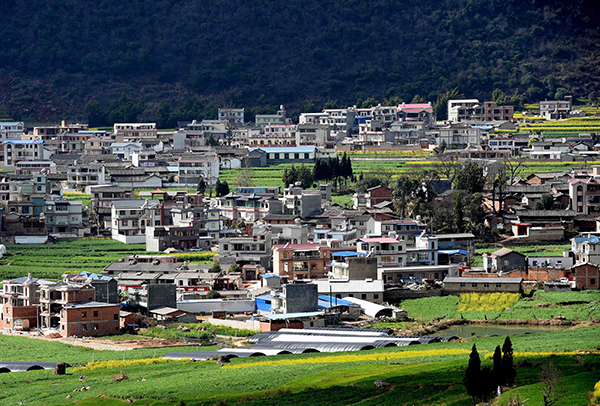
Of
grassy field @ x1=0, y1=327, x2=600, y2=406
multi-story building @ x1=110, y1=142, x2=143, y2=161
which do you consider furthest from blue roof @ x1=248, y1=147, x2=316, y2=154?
grassy field @ x1=0, y1=327, x2=600, y2=406

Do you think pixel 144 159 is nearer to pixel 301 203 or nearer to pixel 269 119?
pixel 269 119

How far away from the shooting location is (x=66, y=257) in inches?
2458

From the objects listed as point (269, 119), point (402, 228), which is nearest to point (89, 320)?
point (402, 228)

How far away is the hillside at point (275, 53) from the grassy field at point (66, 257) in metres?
48.3

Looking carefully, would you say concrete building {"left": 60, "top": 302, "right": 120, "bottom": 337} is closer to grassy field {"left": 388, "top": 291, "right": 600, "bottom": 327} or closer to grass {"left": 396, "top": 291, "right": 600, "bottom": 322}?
grass {"left": 396, "top": 291, "right": 600, "bottom": 322}

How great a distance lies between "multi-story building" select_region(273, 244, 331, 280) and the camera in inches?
2205

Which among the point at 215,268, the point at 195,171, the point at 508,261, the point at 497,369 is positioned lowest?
the point at 497,369

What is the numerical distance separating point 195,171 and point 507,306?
3901 centimetres

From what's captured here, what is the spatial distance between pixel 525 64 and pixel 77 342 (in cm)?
8295

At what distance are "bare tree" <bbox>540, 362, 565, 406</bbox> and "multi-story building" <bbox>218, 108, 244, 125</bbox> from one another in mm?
81698

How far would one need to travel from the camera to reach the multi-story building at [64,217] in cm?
6900

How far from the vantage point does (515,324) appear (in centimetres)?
4603

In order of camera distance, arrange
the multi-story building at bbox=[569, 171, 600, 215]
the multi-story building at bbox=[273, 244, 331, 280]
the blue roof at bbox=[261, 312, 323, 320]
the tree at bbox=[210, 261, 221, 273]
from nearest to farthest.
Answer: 1. the blue roof at bbox=[261, 312, 323, 320]
2. the multi-story building at bbox=[273, 244, 331, 280]
3. the tree at bbox=[210, 261, 221, 273]
4. the multi-story building at bbox=[569, 171, 600, 215]

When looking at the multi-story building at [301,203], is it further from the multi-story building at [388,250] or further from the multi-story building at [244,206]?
the multi-story building at [388,250]
